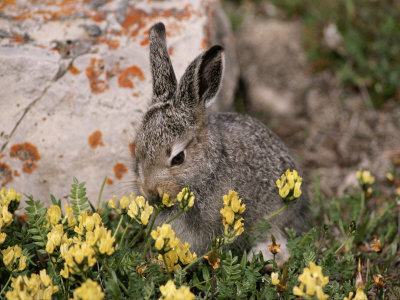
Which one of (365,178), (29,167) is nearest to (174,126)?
(29,167)

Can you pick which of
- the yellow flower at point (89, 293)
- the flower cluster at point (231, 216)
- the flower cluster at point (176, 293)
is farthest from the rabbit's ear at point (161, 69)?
the yellow flower at point (89, 293)

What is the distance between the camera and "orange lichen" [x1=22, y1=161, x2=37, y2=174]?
5.61 m

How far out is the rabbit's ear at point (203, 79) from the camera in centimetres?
456

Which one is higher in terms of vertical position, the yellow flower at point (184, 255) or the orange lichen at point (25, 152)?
the orange lichen at point (25, 152)

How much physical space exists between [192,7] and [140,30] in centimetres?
93

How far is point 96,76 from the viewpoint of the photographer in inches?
241

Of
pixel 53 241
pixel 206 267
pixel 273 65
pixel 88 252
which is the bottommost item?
pixel 206 267

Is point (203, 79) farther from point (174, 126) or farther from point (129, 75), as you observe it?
point (129, 75)

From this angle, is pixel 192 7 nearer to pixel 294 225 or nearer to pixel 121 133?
pixel 121 133

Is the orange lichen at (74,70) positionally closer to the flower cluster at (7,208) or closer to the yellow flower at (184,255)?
the flower cluster at (7,208)

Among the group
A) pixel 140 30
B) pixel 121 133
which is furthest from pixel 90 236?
pixel 140 30

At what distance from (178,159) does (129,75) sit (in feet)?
6.76

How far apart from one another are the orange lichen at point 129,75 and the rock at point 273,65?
293 centimetres

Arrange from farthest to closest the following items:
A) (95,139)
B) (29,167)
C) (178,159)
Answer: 1. (95,139)
2. (29,167)
3. (178,159)
